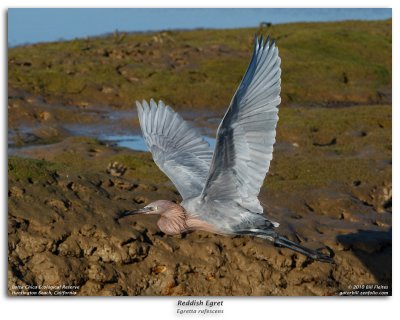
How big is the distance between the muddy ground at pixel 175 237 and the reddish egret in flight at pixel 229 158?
105cm

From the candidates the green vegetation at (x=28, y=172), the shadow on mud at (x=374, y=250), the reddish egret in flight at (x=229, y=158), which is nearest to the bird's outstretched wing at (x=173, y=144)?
the reddish egret in flight at (x=229, y=158)

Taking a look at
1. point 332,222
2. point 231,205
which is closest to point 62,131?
point 332,222

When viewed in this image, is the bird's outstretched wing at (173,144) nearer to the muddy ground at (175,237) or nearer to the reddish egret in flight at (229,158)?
the reddish egret in flight at (229,158)

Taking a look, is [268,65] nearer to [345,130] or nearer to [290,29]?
[345,130]

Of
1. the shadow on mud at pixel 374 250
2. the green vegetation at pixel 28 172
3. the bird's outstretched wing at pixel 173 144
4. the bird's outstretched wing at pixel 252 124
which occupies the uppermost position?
the bird's outstretched wing at pixel 252 124

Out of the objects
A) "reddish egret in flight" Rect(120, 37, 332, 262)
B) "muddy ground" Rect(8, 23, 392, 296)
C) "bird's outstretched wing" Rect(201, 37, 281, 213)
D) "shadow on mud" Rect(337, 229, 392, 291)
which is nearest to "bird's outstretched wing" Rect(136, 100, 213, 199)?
"reddish egret in flight" Rect(120, 37, 332, 262)

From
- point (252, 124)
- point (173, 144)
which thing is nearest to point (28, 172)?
point (173, 144)

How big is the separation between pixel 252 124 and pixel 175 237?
2.94m

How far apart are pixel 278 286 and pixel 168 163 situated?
1967 mm

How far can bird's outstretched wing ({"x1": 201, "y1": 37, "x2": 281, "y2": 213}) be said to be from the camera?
23.0 ft

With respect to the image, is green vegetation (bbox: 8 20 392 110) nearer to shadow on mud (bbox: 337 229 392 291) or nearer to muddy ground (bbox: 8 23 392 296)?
muddy ground (bbox: 8 23 392 296)

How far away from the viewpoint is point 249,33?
26.6 m

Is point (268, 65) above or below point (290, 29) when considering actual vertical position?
above

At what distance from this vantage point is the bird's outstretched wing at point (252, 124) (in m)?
7.00
